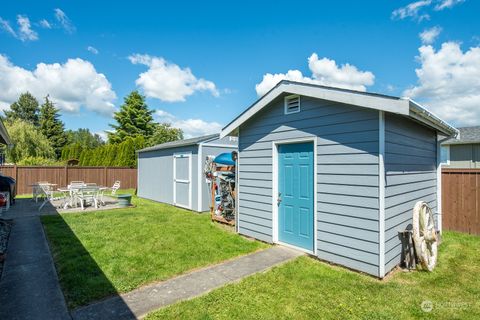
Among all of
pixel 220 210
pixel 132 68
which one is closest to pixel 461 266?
pixel 220 210

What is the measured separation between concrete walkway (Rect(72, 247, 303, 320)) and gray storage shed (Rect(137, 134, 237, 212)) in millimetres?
4918

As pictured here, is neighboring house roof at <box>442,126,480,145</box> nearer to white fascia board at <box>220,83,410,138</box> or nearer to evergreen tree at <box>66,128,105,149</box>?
white fascia board at <box>220,83,410,138</box>

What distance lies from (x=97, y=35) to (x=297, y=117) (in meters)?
9.35

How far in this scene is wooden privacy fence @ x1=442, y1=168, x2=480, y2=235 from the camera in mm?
5852

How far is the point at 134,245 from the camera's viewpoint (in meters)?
5.20

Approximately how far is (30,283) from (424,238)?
19.5 feet

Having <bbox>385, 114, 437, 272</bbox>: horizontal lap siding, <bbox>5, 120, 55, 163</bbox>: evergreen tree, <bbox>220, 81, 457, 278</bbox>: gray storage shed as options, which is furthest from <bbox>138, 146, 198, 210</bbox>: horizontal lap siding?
<bbox>5, 120, 55, 163</bbox>: evergreen tree

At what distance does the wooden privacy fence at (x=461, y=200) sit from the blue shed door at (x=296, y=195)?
4224mm

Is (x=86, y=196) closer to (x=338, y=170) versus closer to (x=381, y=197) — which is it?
(x=338, y=170)

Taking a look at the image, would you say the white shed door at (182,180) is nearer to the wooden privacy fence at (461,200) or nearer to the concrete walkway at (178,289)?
the concrete walkway at (178,289)

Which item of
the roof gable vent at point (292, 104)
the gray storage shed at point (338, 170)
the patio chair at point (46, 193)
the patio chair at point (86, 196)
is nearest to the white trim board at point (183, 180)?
the patio chair at point (86, 196)

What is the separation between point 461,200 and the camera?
6059 mm

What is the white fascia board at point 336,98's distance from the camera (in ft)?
11.1

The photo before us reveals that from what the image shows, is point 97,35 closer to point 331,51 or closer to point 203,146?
point 203,146
